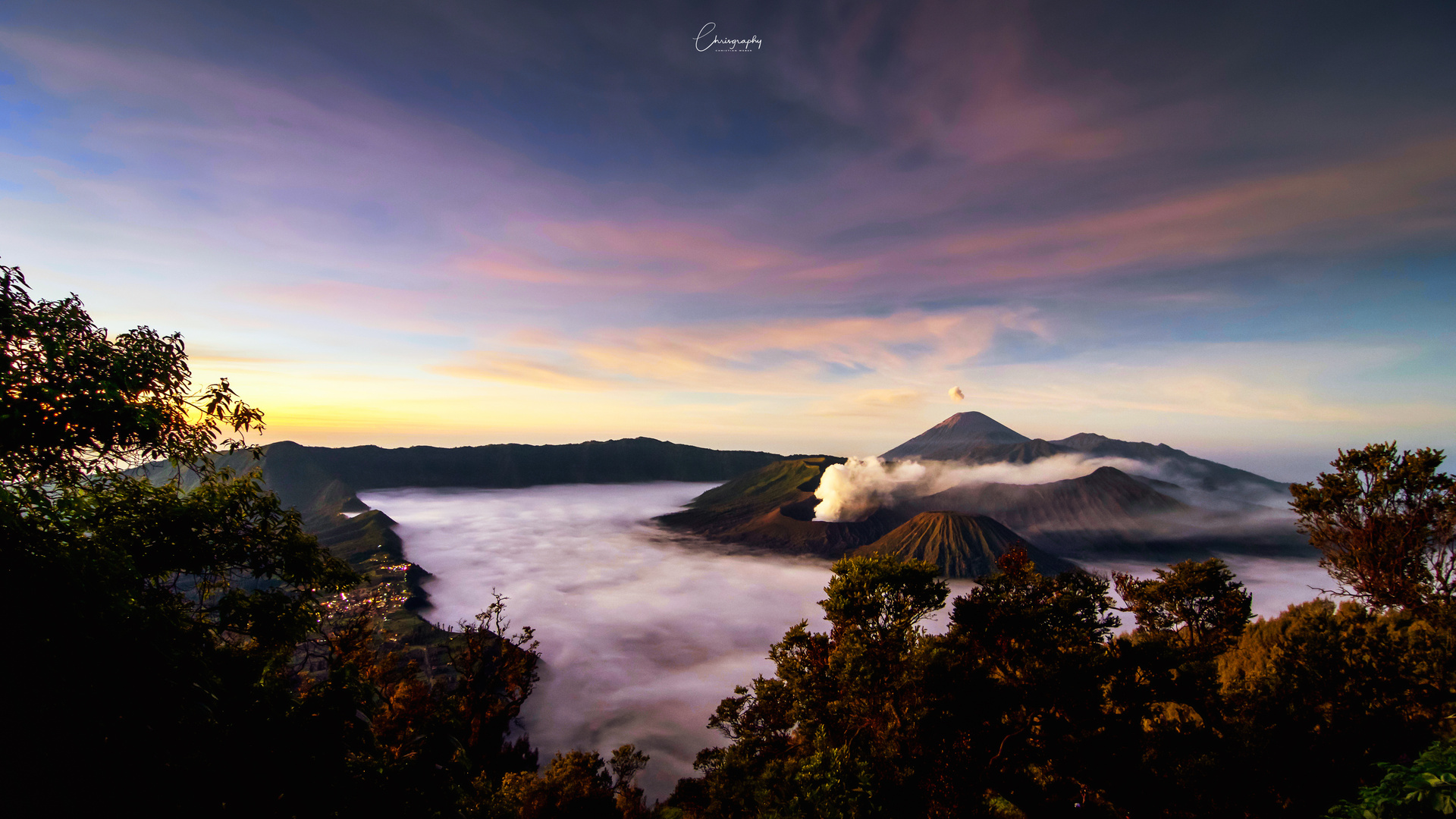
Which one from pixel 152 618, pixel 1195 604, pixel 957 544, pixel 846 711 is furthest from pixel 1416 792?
pixel 957 544

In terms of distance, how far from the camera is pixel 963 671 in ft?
56.5

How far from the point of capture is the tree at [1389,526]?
61.9ft

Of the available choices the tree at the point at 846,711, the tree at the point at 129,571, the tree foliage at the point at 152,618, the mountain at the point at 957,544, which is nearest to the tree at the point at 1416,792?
the tree at the point at 846,711

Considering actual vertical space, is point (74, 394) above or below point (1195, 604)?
above

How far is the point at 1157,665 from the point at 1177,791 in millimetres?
3382

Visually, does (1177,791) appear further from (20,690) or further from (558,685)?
(558,685)

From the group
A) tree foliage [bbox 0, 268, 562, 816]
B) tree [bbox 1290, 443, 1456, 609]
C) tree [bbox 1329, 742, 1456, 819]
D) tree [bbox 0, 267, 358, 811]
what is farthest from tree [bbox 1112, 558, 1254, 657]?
tree [bbox 0, 267, 358, 811]

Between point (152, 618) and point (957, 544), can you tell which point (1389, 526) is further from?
point (957, 544)

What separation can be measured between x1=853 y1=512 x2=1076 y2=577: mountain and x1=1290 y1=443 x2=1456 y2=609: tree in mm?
124163

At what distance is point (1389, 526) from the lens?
19.8 meters

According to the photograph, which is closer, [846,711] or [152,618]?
[152,618]

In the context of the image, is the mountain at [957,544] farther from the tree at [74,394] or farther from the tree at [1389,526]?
the tree at [74,394]

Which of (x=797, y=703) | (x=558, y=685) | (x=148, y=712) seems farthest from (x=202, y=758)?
(x=558, y=685)

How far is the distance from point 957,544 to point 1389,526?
13831 cm
